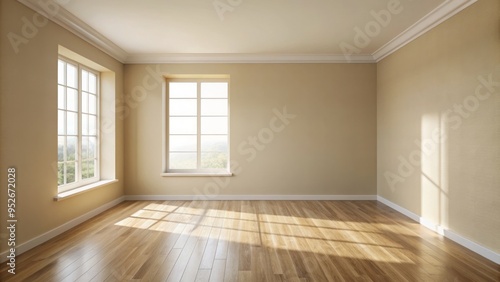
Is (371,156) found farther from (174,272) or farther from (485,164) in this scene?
(174,272)

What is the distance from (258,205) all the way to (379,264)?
8.83 ft

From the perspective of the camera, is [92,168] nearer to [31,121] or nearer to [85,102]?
[85,102]

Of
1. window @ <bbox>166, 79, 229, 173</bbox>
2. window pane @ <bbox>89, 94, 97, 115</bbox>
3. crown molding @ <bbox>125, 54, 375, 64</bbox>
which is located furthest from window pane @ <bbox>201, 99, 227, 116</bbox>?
window pane @ <bbox>89, 94, 97, 115</bbox>

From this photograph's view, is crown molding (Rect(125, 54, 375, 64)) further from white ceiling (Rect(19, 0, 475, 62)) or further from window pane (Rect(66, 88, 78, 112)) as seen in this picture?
window pane (Rect(66, 88, 78, 112))

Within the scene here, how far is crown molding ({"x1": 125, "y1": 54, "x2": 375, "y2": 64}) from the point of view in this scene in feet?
18.4

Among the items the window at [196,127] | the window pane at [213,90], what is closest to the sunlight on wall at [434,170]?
the window at [196,127]

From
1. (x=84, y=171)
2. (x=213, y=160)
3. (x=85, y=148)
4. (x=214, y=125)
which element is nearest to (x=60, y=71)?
(x=85, y=148)

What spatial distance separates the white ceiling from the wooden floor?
267 cm

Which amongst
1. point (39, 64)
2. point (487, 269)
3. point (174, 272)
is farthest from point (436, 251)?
point (39, 64)

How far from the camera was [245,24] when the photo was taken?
13.7ft

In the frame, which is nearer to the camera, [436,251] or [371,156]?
[436,251]

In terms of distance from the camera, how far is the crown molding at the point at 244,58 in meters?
5.61

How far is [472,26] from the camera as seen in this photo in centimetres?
323

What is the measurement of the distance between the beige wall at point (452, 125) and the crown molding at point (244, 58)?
929 mm
